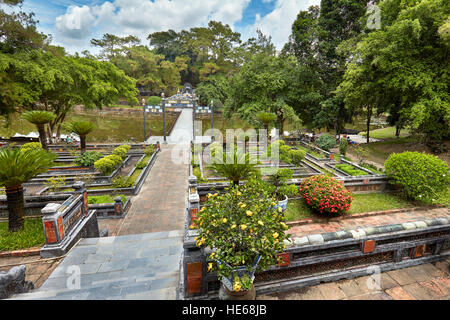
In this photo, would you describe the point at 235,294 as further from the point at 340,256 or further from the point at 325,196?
the point at 325,196

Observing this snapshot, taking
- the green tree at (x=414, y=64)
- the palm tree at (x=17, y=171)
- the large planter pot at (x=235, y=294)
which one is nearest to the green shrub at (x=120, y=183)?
the palm tree at (x=17, y=171)

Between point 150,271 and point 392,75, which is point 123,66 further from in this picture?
point 150,271

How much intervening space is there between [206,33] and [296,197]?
41.3 m

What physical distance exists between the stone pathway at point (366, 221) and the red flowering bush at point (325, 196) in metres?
0.40

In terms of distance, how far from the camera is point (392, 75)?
1266 cm

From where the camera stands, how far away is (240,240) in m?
2.58

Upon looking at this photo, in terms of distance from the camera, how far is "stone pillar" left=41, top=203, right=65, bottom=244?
454 centimetres

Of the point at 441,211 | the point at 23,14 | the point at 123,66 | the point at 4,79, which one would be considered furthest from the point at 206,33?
the point at 441,211

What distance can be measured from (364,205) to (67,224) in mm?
8778

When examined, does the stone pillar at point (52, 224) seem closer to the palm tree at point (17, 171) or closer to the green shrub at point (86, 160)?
the palm tree at point (17, 171)

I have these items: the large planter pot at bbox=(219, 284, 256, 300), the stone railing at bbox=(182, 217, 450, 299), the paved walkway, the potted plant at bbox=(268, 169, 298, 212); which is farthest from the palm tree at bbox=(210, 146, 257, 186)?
the paved walkway

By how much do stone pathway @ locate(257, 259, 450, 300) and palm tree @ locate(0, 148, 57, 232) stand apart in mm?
5119

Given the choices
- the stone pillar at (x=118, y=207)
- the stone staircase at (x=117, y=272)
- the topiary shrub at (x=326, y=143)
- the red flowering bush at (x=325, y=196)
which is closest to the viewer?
the stone staircase at (x=117, y=272)

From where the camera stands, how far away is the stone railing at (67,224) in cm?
458
